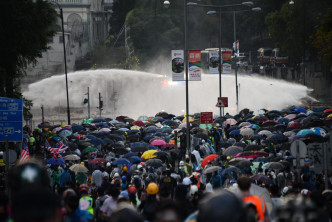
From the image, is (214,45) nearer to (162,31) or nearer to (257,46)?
(257,46)

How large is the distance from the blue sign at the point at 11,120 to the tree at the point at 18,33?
11736mm

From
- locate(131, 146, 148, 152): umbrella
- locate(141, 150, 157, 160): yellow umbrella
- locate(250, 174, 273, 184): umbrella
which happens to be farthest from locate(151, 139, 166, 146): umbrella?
locate(250, 174, 273, 184): umbrella

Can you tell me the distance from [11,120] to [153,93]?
4981 centimetres

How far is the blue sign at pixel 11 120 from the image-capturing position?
1806 cm

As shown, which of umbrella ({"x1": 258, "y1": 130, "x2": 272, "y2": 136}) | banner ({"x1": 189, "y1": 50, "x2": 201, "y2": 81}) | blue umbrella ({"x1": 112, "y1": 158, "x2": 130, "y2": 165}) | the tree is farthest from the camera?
banner ({"x1": 189, "y1": 50, "x2": 201, "y2": 81})

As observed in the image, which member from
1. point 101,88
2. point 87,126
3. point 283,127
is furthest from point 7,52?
point 101,88

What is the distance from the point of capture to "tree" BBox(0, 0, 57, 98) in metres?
30.9

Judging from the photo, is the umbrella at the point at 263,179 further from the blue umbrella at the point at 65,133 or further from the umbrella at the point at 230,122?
the umbrella at the point at 230,122

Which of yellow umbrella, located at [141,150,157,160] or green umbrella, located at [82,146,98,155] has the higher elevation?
yellow umbrella, located at [141,150,157,160]

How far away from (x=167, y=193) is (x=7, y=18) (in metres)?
23.2

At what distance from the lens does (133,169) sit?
21266 mm

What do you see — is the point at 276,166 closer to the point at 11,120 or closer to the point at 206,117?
the point at 11,120

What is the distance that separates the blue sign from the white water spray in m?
34.4

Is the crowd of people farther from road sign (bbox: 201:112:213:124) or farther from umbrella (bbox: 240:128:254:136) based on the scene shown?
road sign (bbox: 201:112:213:124)
